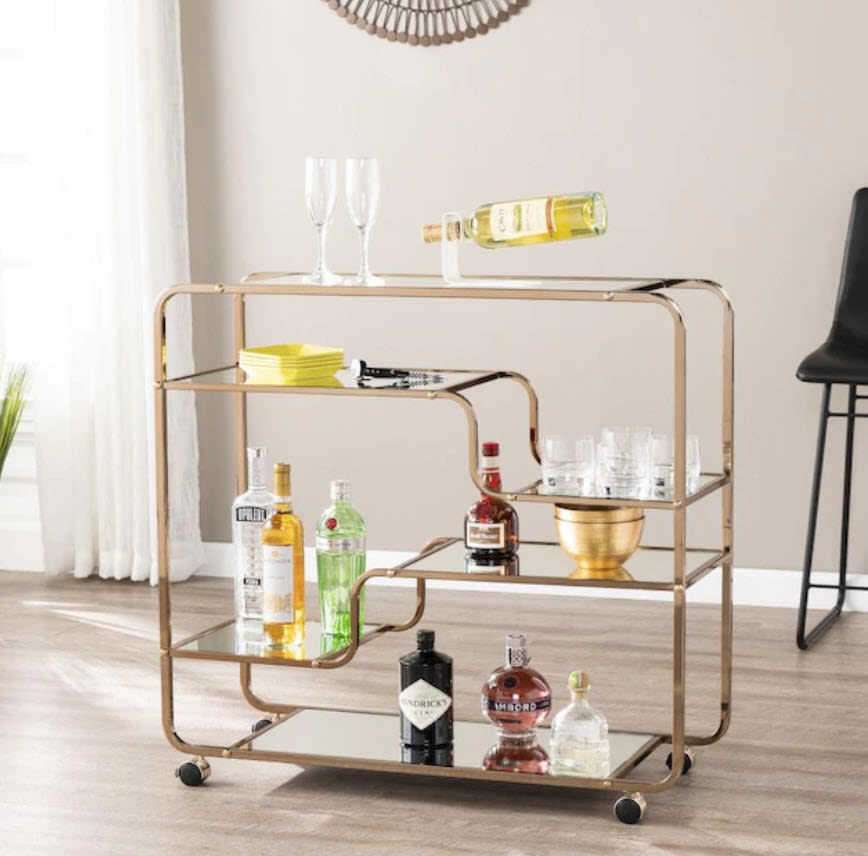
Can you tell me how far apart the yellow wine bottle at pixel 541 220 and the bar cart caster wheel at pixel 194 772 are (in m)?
1.01

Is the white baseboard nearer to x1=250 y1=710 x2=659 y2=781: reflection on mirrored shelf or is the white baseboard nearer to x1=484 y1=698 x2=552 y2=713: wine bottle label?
x1=250 y1=710 x2=659 y2=781: reflection on mirrored shelf

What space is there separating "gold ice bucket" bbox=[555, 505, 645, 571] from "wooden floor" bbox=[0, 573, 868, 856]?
1.33 feet

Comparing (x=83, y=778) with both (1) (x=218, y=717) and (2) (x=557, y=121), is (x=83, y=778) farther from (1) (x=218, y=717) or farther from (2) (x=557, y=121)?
(2) (x=557, y=121)

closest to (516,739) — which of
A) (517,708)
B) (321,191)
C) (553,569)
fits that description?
(517,708)

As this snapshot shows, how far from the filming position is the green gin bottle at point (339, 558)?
2.94m

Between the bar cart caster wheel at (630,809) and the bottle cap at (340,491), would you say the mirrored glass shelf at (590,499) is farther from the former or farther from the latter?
the bar cart caster wheel at (630,809)

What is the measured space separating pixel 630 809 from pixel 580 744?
5.3 inches

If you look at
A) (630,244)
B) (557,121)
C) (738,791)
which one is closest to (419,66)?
(557,121)

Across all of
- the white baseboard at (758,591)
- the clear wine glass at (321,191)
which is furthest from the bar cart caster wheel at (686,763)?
the white baseboard at (758,591)

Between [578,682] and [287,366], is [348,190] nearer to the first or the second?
[287,366]

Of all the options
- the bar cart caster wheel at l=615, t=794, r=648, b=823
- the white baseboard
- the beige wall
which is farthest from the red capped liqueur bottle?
the beige wall

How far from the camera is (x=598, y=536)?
9.19ft

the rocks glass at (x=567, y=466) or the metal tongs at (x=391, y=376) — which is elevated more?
the metal tongs at (x=391, y=376)

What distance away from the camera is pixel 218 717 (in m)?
3.41
